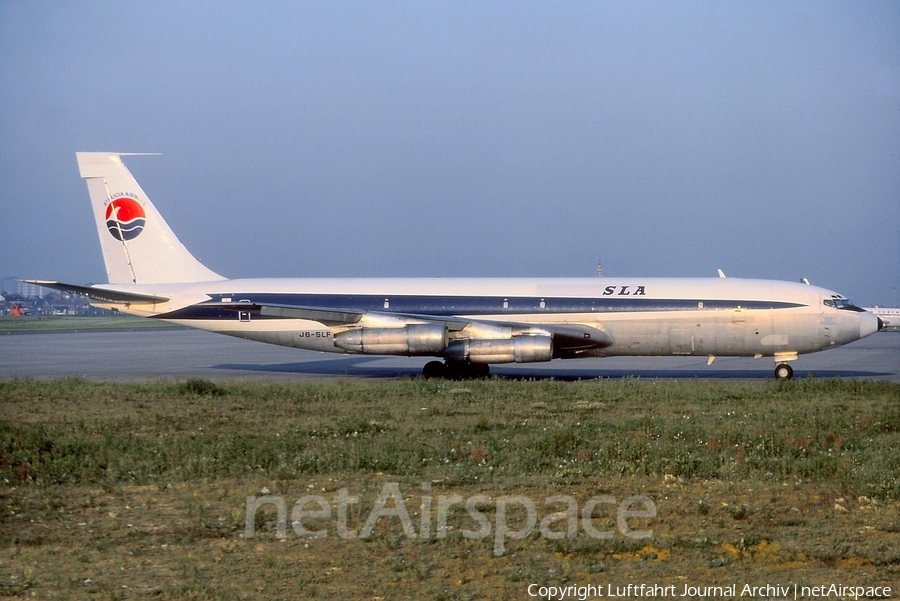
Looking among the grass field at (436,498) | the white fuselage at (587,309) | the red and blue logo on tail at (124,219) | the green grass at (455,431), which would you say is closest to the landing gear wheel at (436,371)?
the white fuselage at (587,309)

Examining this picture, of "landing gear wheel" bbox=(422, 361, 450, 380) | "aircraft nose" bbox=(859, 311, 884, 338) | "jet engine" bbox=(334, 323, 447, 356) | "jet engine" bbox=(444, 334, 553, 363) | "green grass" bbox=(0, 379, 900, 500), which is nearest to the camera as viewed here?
Result: "green grass" bbox=(0, 379, 900, 500)

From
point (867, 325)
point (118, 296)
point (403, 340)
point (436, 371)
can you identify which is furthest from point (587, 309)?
point (118, 296)

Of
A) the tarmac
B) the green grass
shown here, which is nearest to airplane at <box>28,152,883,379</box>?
the tarmac

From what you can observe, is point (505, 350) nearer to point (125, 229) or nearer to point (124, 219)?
point (125, 229)

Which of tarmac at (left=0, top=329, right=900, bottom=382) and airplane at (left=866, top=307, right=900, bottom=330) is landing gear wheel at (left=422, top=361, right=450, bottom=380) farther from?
airplane at (left=866, top=307, right=900, bottom=330)

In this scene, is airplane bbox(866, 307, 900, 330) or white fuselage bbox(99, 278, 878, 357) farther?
airplane bbox(866, 307, 900, 330)

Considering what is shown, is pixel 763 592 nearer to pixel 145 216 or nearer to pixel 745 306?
pixel 745 306

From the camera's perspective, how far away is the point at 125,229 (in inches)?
1162

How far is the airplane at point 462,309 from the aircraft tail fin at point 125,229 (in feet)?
0.10

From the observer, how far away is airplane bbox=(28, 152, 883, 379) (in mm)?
26500

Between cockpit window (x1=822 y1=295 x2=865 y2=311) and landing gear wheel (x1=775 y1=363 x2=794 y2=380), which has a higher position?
cockpit window (x1=822 y1=295 x2=865 y2=311)

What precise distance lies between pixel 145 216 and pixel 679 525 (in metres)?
24.0

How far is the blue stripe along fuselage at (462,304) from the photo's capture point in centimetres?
2684

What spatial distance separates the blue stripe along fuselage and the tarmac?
2089 millimetres
